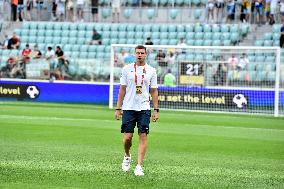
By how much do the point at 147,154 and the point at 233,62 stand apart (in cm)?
1526

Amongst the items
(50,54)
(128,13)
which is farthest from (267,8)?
(50,54)

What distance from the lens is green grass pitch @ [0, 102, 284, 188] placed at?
12.5m

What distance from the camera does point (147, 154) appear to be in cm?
1636

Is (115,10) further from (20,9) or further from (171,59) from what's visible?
(171,59)

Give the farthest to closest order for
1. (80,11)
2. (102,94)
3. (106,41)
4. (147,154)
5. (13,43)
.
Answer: (80,11), (106,41), (13,43), (102,94), (147,154)

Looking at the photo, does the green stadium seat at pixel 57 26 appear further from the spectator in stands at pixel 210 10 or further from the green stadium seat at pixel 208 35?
the green stadium seat at pixel 208 35

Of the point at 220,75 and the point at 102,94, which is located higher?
the point at 220,75

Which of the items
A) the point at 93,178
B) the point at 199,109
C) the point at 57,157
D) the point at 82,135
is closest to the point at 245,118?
the point at 199,109

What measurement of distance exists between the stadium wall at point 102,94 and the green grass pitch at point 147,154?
2.79 metres

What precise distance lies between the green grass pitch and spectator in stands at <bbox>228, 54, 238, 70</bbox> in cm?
391

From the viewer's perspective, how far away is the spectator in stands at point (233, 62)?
101 feet

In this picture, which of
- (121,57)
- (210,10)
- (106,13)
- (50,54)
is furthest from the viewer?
(106,13)

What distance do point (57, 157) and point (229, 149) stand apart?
434cm

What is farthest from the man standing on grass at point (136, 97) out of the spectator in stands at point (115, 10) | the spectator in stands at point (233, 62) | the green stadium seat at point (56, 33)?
the green stadium seat at point (56, 33)
